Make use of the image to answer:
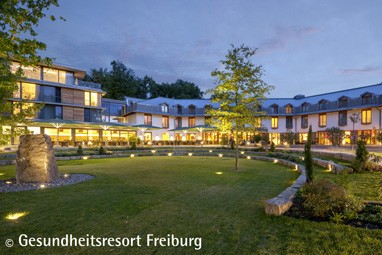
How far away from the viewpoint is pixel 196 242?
3986 millimetres

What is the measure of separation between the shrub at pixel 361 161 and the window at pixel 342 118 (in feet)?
91.4

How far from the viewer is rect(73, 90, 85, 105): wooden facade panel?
34.8m

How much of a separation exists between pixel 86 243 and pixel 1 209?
3.26 meters

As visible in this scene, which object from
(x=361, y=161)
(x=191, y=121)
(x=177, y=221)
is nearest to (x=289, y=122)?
(x=191, y=121)

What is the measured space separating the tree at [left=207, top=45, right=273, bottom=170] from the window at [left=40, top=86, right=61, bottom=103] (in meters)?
28.1

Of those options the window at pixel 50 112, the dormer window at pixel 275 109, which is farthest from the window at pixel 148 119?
the dormer window at pixel 275 109

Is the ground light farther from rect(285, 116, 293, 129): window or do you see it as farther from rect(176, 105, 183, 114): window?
rect(285, 116, 293, 129): window

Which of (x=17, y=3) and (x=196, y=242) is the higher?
(x=17, y=3)

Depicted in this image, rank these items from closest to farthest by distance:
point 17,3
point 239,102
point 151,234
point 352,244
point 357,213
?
point 352,244, point 151,234, point 357,213, point 17,3, point 239,102

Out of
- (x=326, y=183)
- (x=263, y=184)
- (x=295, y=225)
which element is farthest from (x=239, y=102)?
(x=295, y=225)

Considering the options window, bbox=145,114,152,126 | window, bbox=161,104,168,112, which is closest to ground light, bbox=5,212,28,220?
window, bbox=145,114,152,126

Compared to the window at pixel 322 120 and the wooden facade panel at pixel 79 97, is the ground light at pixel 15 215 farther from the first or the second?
the window at pixel 322 120

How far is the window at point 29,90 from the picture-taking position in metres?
30.2

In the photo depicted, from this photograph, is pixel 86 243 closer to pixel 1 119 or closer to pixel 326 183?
pixel 326 183
